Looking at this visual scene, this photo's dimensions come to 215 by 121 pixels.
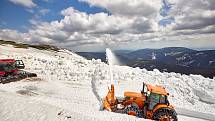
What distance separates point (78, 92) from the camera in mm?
20703

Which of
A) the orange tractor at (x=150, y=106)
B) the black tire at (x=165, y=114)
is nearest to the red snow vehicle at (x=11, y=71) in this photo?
the orange tractor at (x=150, y=106)

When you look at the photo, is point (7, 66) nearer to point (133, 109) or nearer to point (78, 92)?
point (78, 92)

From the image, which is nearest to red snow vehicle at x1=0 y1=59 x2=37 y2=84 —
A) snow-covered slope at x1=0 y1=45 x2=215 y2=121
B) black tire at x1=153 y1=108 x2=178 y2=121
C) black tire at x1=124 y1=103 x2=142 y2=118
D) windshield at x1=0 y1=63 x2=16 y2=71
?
windshield at x1=0 y1=63 x2=16 y2=71

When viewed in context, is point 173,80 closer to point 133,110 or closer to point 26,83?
point 133,110

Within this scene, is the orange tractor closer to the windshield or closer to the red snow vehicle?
the red snow vehicle

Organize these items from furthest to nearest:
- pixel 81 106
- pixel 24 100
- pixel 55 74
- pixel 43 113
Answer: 1. pixel 55 74
2. pixel 81 106
3. pixel 24 100
4. pixel 43 113

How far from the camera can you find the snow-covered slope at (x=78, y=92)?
44.2 feet

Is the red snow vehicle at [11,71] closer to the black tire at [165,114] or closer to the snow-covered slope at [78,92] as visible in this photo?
the snow-covered slope at [78,92]

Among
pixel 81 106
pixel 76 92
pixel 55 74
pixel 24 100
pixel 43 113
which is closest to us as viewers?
pixel 43 113

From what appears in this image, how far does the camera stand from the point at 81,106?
16406 mm

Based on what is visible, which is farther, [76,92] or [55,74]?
[55,74]

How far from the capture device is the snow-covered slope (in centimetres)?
1348

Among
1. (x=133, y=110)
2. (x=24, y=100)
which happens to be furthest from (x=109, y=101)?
(x=24, y=100)

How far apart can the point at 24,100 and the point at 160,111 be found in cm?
872
